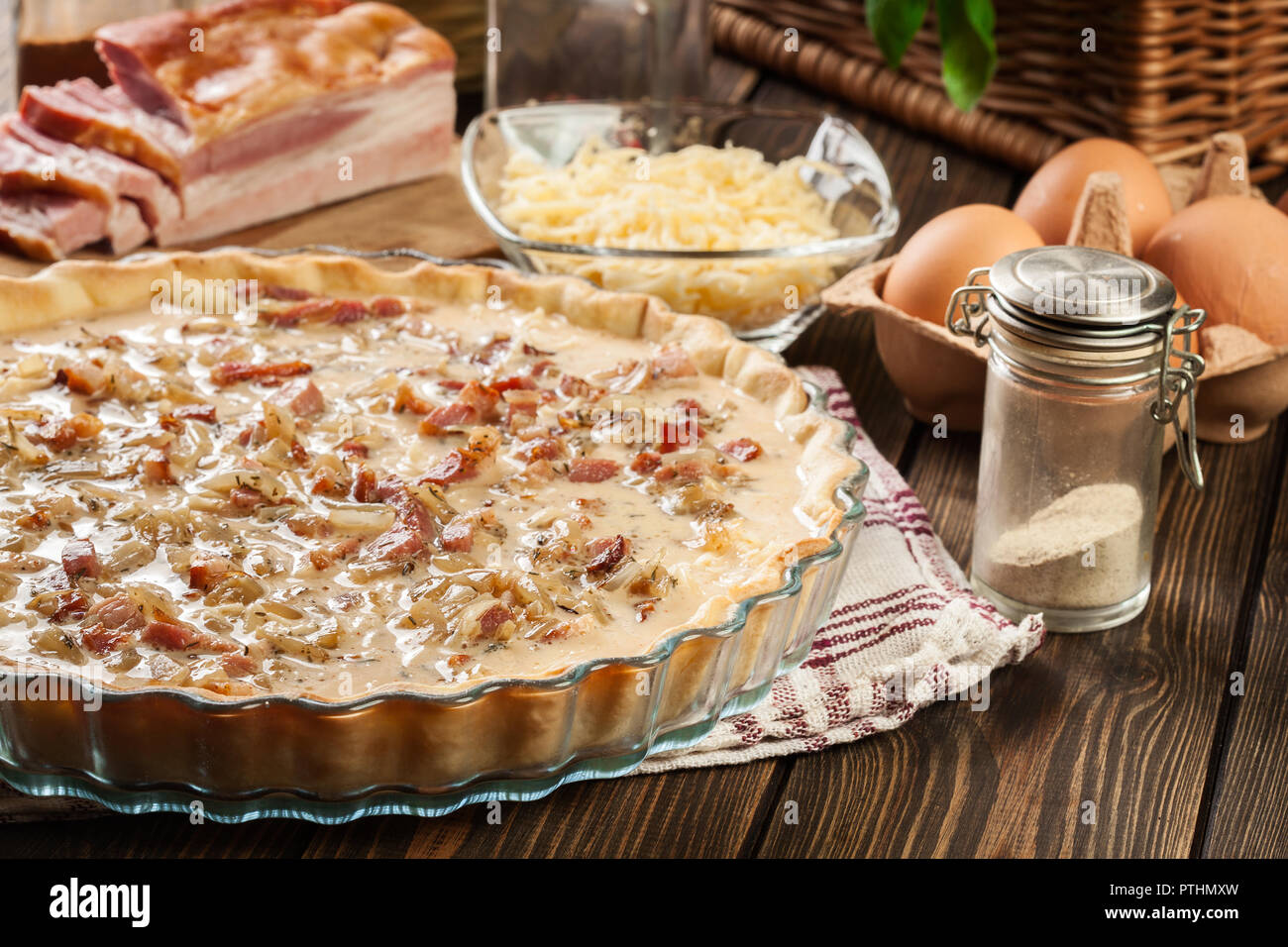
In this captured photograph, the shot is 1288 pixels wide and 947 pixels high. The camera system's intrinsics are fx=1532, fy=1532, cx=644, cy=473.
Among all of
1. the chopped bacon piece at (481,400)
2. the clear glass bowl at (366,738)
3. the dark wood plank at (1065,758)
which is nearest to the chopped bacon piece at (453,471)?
the chopped bacon piece at (481,400)

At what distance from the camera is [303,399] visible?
292 centimetres

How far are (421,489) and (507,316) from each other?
2.72 ft

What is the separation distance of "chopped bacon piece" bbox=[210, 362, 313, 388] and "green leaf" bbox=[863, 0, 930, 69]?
1.65 m

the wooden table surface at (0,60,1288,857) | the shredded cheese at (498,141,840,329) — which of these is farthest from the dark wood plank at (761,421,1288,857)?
the shredded cheese at (498,141,840,329)

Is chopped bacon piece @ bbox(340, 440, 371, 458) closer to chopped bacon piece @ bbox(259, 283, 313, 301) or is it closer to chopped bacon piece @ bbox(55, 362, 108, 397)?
chopped bacon piece @ bbox(55, 362, 108, 397)

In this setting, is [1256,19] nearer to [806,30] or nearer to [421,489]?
[806,30]

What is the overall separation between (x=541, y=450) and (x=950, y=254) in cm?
101

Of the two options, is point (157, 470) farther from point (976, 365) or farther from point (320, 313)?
point (976, 365)

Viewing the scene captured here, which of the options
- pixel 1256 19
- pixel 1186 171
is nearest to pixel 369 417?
pixel 1186 171

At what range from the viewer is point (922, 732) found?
2525 mm

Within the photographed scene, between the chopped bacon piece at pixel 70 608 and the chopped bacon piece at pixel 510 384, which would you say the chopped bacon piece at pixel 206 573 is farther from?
the chopped bacon piece at pixel 510 384

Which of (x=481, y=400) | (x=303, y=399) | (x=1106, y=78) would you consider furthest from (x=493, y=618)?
(x=1106, y=78)

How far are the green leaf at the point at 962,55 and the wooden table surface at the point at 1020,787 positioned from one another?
4.21 ft

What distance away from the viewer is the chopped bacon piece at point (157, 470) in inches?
104
